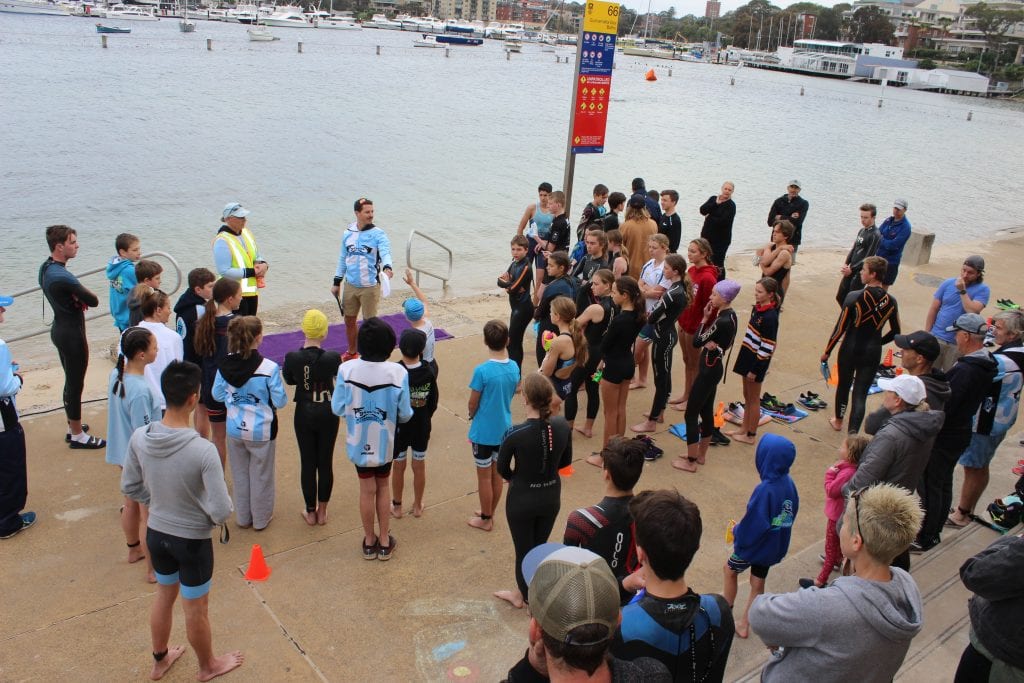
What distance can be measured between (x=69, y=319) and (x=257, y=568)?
9.29 ft

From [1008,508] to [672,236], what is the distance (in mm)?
5489

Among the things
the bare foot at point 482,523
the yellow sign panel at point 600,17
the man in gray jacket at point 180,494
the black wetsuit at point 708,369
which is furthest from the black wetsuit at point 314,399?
the yellow sign panel at point 600,17

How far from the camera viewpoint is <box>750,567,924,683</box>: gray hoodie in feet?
8.82

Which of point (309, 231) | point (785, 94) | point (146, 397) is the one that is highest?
point (785, 94)

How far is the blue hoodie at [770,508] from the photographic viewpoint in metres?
4.06

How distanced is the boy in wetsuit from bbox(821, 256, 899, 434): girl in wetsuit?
3.97 metres

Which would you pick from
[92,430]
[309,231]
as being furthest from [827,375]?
[309,231]

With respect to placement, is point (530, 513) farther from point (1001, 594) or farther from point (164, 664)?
point (1001, 594)

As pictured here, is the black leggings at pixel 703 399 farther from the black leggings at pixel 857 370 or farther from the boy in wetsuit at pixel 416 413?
the boy in wetsuit at pixel 416 413

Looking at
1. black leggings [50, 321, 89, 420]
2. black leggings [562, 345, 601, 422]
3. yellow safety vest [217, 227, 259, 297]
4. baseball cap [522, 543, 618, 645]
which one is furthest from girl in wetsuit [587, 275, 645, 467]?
black leggings [50, 321, 89, 420]

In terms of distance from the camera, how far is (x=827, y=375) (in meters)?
7.66

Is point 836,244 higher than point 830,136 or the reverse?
the reverse

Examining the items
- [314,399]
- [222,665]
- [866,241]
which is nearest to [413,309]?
[314,399]

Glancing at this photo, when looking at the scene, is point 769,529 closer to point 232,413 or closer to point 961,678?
point 961,678
